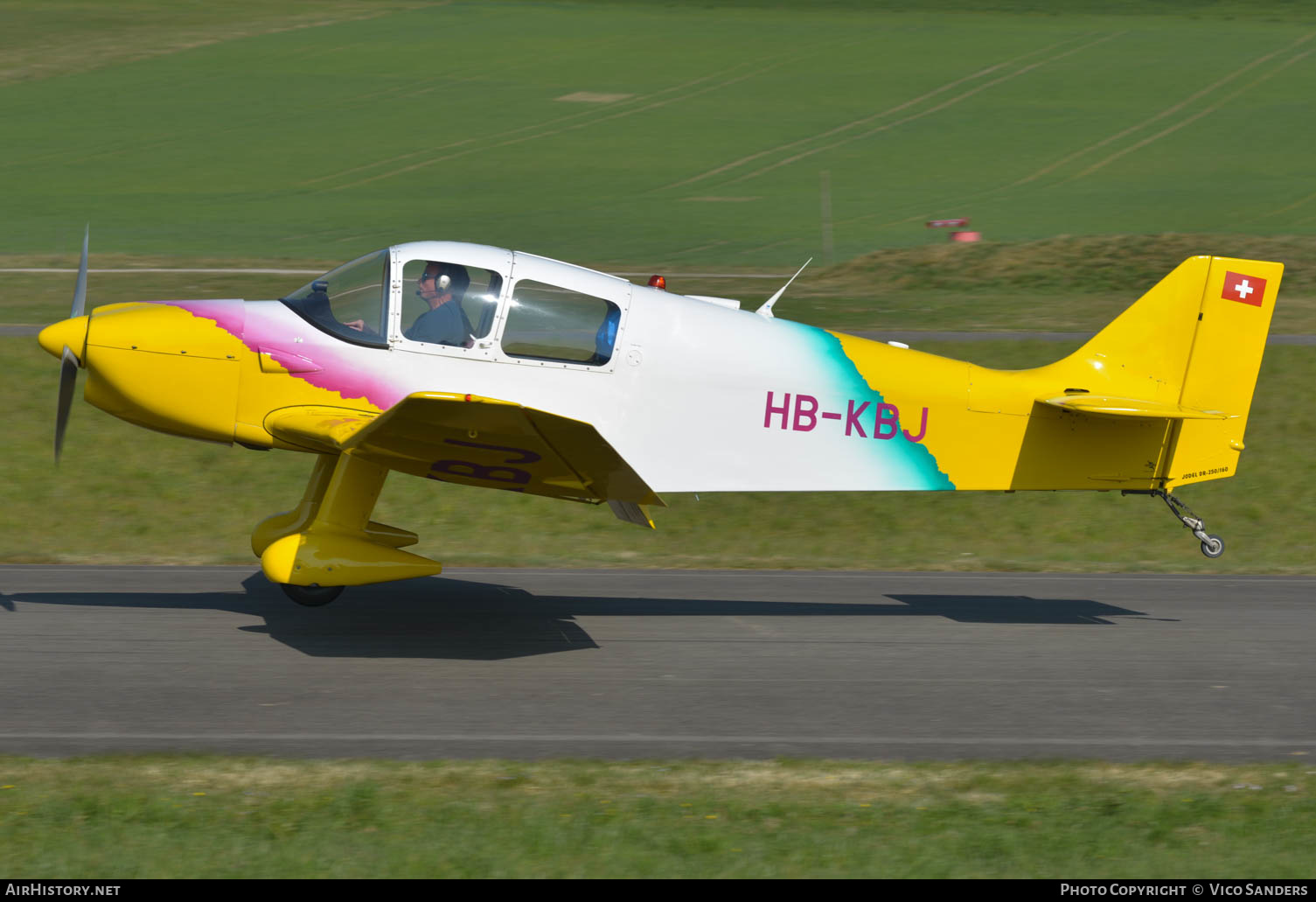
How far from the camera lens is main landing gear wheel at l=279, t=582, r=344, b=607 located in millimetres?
9766

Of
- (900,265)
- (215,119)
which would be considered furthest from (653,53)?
(900,265)

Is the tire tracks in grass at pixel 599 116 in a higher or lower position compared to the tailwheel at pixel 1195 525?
higher

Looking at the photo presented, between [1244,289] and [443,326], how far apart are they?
5.65 m

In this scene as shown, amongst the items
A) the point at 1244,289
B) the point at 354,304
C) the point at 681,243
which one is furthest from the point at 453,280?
the point at 681,243

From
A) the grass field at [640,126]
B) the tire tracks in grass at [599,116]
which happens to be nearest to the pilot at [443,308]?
the grass field at [640,126]

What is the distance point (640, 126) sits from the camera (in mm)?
42031

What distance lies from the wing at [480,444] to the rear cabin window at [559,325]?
710 millimetres

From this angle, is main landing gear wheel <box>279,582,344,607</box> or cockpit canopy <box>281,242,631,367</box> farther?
main landing gear wheel <box>279,582,344,607</box>

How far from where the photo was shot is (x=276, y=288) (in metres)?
21.2

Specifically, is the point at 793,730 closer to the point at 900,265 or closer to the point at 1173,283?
the point at 1173,283

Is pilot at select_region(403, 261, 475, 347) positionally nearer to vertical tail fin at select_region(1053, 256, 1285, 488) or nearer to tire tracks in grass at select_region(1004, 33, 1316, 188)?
vertical tail fin at select_region(1053, 256, 1285, 488)

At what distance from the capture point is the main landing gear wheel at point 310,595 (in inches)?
384

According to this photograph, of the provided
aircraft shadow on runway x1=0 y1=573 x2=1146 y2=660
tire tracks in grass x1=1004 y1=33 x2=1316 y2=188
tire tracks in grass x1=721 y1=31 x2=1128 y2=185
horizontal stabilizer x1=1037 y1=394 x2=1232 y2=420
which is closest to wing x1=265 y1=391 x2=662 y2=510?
aircraft shadow on runway x1=0 y1=573 x2=1146 y2=660

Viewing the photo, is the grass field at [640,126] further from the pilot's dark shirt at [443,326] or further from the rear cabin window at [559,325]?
the pilot's dark shirt at [443,326]
